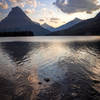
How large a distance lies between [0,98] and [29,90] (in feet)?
7.94

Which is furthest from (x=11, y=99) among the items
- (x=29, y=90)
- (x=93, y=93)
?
(x=93, y=93)

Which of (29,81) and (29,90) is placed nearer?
(29,90)

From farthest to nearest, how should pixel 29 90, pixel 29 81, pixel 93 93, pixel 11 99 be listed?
pixel 29 81 → pixel 29 90 → pixel 93 93 → pixel 11 99

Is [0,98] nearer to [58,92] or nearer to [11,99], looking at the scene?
[11,99]

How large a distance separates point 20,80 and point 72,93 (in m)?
5.99

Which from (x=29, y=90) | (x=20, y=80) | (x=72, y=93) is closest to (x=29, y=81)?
(x=20, y=80)

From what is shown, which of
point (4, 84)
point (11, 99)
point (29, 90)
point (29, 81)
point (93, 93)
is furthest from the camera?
point (29, 81)

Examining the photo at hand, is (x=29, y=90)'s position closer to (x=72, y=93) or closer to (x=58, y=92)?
(x=58, y=92)

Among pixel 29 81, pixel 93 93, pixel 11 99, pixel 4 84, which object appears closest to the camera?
pixel 11 99

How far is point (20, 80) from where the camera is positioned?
12391 millimetres

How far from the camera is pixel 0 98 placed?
869 cm

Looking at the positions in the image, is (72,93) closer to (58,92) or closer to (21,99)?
(58,92)

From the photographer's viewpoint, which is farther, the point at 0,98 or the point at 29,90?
the point at 29,90

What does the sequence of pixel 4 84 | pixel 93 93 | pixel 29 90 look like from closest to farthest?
pixel 93 93 → pixel 29 90 → pixel 4 84
